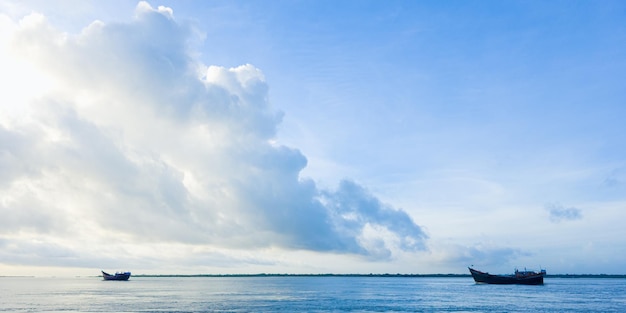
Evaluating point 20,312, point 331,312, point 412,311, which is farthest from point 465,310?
point 20,312

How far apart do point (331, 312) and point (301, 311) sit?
6.12 metres

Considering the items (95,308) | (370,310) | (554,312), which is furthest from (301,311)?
(554,312)

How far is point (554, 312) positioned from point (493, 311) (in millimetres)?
12770

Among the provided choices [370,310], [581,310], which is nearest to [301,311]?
[370,310]

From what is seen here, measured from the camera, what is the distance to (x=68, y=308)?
109688 millimetres

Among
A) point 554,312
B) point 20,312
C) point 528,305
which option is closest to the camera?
point 20,312

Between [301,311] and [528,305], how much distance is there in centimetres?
6036

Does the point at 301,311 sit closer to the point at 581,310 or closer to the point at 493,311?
the point at 493,311

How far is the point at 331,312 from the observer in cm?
10038

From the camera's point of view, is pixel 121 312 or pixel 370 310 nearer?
pixel 121 312

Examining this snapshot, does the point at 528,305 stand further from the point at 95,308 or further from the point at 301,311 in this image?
the point at 95,308

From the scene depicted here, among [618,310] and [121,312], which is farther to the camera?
[618,310]

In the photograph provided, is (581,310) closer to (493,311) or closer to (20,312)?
(493,311)

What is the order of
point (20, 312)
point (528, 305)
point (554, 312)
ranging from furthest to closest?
1. point (528, 305)
2. point (554, 312)
3. point (20, 312)
